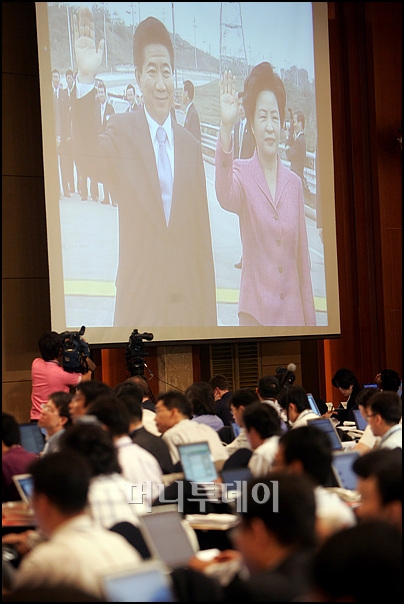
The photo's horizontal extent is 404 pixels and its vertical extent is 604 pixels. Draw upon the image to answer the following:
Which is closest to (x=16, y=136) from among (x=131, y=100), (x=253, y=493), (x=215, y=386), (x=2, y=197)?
(x=2, y=197)

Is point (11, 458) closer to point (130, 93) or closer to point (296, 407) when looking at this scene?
point (296, 407)

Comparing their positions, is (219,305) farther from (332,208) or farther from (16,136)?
(16,136)

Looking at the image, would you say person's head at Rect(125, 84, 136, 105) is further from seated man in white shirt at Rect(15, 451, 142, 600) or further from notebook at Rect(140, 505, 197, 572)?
seated man in white shirt at Rect(15, 451, 142, 600)

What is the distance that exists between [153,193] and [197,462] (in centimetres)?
483

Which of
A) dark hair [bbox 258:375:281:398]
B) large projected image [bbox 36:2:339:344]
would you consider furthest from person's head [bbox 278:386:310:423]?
large projected image [bbox 36:2:339:344]

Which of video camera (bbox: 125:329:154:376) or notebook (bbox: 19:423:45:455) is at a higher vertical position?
video camera (bbox: 125:329:154:376)

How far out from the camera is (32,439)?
16.0ft

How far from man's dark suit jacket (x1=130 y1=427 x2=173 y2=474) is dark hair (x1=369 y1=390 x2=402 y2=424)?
3.51ft

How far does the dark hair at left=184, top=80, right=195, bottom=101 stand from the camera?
8641mm

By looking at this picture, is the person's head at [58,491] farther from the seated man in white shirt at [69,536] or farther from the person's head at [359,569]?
the person's head at [359,569]

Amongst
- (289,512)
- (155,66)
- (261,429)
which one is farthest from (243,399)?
(155,66)

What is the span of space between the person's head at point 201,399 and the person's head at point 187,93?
3.67 metres

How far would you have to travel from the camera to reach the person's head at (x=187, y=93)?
862 centimetres

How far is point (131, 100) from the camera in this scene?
27.1 feet
